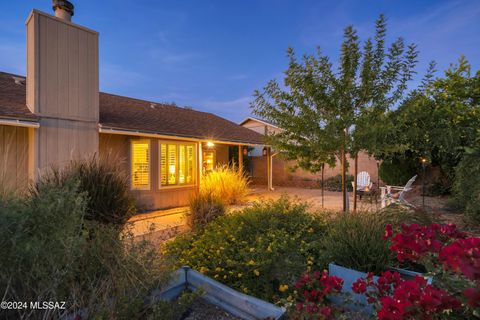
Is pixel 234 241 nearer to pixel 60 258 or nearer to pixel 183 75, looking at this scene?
pixel 60 258

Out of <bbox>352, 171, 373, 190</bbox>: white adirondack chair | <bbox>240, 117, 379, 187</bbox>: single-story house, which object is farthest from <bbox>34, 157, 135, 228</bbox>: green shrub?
<bbox>240, 117, 379, 187</bbox>: single-story house

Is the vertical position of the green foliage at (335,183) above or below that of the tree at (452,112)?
below

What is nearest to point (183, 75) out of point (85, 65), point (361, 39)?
point (85, 65)

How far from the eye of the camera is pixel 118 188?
486 cm

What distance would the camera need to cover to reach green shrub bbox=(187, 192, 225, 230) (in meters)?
5.46

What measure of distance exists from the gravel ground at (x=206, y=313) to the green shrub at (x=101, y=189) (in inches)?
100

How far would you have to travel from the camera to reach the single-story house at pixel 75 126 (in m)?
6.15

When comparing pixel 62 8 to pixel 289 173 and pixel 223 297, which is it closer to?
pixel 223 297

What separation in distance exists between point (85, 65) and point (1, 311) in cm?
673

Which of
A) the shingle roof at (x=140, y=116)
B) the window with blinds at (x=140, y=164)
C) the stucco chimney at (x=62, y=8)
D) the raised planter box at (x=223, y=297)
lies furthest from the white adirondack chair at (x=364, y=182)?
the stucco chimney at (x=62, y=8)

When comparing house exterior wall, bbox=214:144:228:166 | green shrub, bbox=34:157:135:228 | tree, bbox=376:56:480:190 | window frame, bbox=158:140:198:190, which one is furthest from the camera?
house exterior wall, bbox=214:144:228:166

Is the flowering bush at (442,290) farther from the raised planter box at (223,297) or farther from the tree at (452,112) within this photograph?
the tree at (452,112)

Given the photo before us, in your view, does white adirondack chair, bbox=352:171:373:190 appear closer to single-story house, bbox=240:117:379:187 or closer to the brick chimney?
single-story house, bbox=240:117:379:187

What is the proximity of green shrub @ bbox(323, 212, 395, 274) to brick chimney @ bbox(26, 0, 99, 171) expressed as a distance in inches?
216
